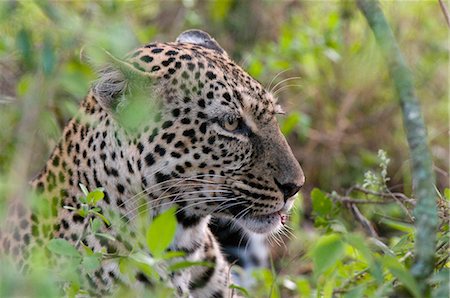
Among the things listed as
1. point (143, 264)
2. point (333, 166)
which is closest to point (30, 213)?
point (143, 264)

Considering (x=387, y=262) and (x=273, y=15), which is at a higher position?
(x=387, y=262)

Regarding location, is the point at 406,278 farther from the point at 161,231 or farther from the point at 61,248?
the point at 61,248

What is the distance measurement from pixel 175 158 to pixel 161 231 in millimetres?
1690

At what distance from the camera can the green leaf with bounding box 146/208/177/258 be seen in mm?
3436

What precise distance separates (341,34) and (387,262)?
6.79 metres

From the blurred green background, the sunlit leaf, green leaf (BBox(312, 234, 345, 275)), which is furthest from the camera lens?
the blurred green background

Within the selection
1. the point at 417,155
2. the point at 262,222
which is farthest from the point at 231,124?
the point at 417,155

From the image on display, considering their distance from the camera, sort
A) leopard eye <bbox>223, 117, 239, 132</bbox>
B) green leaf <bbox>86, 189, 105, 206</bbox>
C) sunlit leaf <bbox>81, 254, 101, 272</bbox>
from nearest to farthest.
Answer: sunlit leaf <bbox>81, 254, 101, 272</bbox>
green leaf <bbox>86, 189, 105, 206</bbox>
leopard eye <bbox>223, 117, 239, 132</bbox>

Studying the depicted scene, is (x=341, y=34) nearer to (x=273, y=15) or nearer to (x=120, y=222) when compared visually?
(x=273, y=15)

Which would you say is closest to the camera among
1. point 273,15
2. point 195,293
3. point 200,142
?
point 200,142

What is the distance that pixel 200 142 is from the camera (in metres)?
5.23

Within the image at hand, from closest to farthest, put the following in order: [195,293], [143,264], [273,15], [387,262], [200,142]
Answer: [387,262] < [143,264] < [200,142] < [195,293] < [273,15]

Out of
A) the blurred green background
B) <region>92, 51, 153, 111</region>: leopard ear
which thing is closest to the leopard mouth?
<region>92, 51, 153, 111</region>: leopard ear

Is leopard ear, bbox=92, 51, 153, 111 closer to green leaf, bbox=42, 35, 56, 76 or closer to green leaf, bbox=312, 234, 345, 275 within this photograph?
green leaf, bbox=42, 35, 56, 76
